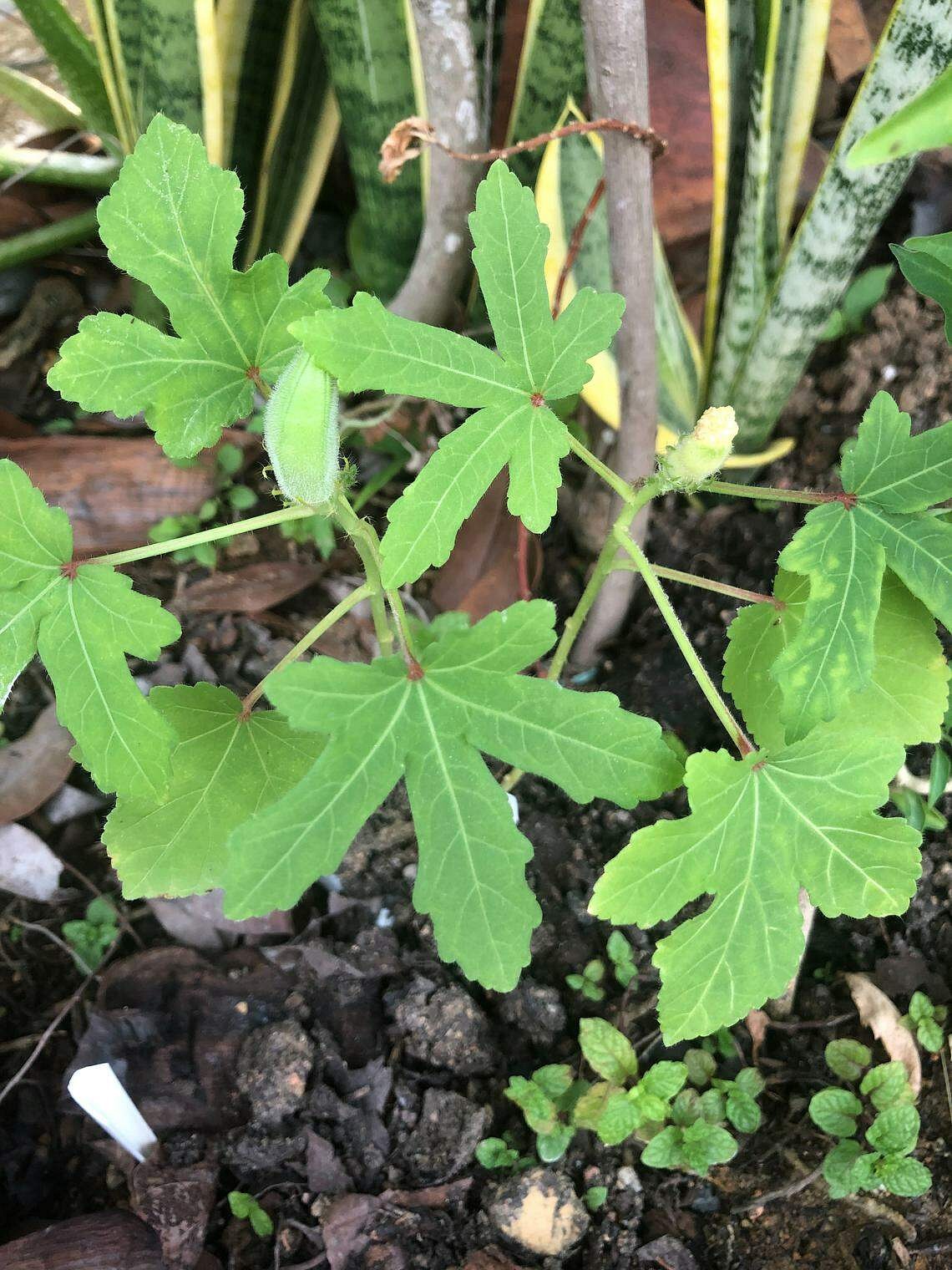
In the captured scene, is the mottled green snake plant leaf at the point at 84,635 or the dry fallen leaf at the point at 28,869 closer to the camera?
the mottled green snake plant leaf at the point at 84,635

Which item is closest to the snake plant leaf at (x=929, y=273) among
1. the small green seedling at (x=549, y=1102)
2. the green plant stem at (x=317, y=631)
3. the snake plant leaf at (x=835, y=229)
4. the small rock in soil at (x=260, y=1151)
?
the snake plant leaf at (x=835, y=229)

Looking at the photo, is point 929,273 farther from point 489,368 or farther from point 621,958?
point 621,958

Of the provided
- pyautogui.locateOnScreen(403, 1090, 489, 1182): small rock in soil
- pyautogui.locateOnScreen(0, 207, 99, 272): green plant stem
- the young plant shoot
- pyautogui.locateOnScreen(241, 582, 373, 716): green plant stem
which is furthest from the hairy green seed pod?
pyautogui.locateOnScreen(0, 207, 99, 272): green plant stem

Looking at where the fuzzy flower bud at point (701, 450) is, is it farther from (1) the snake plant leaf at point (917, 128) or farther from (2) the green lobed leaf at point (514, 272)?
(1) the snake plant leaf at point (917, 128)

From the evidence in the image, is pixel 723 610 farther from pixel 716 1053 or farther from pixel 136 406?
pixel 136 406

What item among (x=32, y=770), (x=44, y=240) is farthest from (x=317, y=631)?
(x=44, y=240)

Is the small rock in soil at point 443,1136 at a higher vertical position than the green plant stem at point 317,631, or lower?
lower
